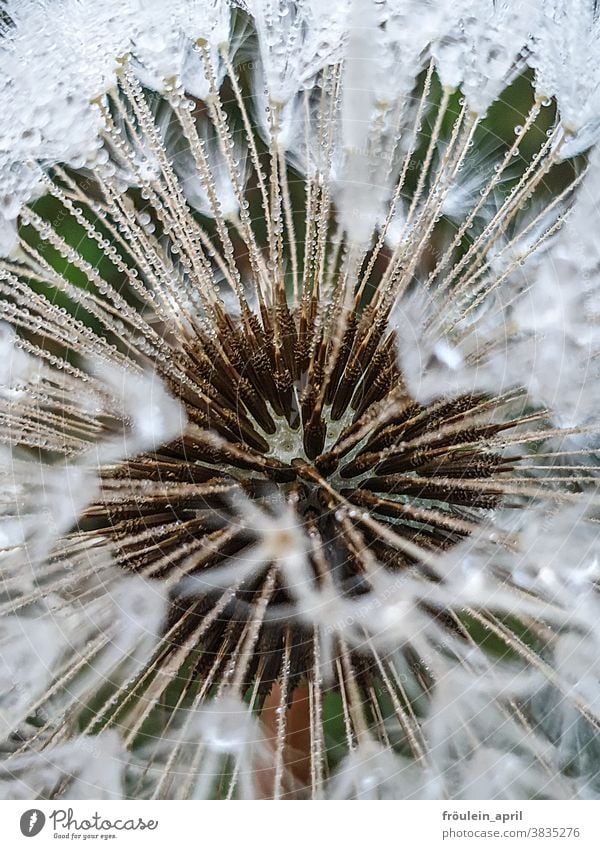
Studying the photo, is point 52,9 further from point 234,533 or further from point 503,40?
point 234,533

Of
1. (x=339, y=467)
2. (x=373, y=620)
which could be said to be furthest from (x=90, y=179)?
(x=373, y=620)
